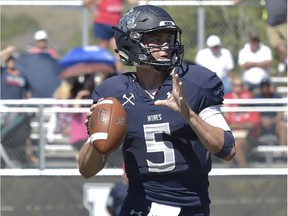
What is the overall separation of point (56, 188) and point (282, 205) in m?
2.14

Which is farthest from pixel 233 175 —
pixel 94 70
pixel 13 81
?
pixel 13 81

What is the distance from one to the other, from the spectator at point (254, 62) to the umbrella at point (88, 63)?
1.68 meters

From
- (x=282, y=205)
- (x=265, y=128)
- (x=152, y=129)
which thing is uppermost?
(x=152, y=129)

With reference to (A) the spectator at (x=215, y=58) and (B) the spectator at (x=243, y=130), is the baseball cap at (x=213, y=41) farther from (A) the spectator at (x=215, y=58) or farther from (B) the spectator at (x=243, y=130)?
(B) the spectator at (x=243, y=130)

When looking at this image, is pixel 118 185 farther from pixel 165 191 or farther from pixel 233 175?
pixel 165 191

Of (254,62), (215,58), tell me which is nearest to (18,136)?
(215,58)

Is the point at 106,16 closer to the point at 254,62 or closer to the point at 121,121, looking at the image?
the point at 254,62

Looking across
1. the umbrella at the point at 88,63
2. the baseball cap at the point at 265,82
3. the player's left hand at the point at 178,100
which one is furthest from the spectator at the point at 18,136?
the player's left hand at the point at 178,100

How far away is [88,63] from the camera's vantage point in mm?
10352

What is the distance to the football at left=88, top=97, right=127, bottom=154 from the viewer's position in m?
4.64

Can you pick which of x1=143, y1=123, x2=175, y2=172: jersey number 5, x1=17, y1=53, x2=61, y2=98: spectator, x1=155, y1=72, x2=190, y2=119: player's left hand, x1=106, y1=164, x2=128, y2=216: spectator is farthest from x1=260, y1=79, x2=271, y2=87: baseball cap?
x1=155, y1=72, x2=190, y2=119: player's left hand

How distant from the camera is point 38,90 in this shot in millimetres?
10758

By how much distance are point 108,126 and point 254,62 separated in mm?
6642

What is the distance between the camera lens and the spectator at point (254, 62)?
36.0 feet
